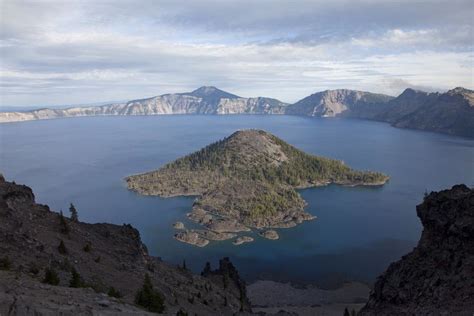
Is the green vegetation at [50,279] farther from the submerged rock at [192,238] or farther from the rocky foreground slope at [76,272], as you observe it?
the submerged rock at [192,238]

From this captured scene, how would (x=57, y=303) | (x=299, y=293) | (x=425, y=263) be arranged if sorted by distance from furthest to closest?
1. (x=299, y=293)
2. (x=425, y=263)
3. (x=57, y=303)

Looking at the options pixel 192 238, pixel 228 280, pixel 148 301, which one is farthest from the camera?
pixel 192 238

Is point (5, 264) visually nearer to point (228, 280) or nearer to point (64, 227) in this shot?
point (64, 227)

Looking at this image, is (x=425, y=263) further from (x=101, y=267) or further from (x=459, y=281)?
(x=101, y=267)

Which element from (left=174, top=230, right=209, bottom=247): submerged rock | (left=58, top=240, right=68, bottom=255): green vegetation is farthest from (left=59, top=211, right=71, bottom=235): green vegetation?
(left=174, top=230, right=209, bottom=247): submerged rock

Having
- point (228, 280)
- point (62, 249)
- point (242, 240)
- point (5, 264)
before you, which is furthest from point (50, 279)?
point (242, 240)

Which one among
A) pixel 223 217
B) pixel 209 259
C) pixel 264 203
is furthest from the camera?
pixel 264 203

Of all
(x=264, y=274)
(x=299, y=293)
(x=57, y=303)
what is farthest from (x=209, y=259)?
(x=57, y=303)
